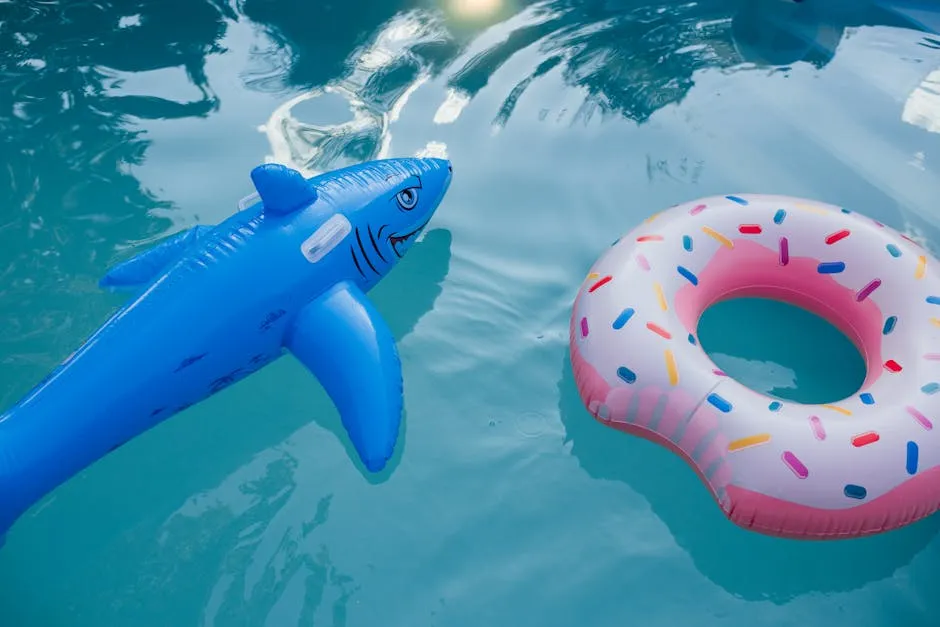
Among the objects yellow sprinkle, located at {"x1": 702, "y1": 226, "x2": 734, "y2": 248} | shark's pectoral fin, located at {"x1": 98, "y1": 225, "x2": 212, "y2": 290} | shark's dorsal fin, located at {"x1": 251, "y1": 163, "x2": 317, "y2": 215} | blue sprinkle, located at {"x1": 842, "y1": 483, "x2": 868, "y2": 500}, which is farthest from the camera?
yellow sprinkle, located at {"x1": 702, "y1": 226, "x2": 734, "y2": 248}

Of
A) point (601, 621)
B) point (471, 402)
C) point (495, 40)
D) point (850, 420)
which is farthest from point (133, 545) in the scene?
point (495, 40)

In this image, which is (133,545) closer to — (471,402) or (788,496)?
(471,402)

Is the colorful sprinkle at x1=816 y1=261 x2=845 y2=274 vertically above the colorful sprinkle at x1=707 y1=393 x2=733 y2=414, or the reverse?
the colorful sprinkle at x1=816 y1=261 x2=845 y2=274

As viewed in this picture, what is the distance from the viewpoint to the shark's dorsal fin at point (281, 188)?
212 centimetres

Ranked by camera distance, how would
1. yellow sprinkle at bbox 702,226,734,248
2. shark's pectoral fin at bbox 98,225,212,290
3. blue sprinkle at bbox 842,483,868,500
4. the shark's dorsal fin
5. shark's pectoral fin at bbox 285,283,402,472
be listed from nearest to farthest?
1. blue sprinkle at bbox 842,483,868,500
2. shark's pectoral fin at bbox 285,283,402,472
3. the shark's dorsal fin
4. shark's pectoral fin at bbox 98,225,212,290
5. yellow sprinkle at bbox 702,226,734,248

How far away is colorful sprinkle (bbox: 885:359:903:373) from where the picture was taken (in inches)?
81.8

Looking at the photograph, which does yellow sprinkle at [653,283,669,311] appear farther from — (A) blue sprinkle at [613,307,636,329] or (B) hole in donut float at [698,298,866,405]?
(B) hole in donut float at [698,298,866,405]

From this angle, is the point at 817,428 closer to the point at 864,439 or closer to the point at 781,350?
the point at 864,439

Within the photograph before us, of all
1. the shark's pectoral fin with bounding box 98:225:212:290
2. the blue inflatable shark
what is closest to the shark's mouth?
the blue inflatable shark

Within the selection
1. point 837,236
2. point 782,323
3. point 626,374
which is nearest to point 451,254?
point 626,374

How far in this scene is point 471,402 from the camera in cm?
240

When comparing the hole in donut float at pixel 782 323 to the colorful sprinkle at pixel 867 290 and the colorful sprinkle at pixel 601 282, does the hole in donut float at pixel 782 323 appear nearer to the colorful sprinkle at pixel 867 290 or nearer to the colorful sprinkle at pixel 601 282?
the colorful sprinkle at pixel 867 290

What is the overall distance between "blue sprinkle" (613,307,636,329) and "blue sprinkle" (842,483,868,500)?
64 centimetres

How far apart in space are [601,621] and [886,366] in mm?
959
